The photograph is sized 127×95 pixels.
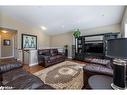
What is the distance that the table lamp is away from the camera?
0.84 m

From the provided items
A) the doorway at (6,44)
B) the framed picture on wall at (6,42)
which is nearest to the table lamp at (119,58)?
the doorway at (6,44)

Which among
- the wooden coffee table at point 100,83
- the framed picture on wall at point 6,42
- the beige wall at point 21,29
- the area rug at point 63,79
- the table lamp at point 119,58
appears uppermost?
the beige wall at point 21,29

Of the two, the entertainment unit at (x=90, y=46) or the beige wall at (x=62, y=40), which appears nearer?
the entertainment unit at (x=90, y=46)

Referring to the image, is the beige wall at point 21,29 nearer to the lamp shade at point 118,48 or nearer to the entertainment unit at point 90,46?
the entertainment unit at point 90,46

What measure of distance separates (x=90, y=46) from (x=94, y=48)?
10.8 inches

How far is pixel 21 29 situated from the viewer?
5410 mm

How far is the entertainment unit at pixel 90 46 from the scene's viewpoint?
15.5 feet

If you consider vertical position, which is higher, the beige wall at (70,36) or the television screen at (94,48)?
the beige wall at (70,36)

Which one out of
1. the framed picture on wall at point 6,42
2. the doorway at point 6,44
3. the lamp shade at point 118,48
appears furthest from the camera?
the framed picture on wall at point 6,42

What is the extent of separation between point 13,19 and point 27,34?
3.77 feet

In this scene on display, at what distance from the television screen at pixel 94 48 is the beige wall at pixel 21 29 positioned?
3.53 m
